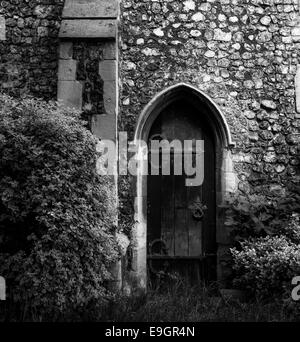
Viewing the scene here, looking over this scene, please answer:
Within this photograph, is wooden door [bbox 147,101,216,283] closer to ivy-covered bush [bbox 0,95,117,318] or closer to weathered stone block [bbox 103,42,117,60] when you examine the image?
weathered stone block [bbox 103,42,117,60]

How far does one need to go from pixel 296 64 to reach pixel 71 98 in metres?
3.04

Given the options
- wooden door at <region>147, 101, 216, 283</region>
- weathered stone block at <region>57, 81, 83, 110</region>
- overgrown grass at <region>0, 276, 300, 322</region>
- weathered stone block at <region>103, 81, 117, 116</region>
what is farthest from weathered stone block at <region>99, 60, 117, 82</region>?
overgrown grass at <region>0, 276, 300, 322</region>

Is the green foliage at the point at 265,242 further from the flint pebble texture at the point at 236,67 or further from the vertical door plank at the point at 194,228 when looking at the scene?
the vertical door plank at the point at 194,228

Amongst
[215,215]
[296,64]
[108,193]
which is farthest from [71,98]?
[296,64]

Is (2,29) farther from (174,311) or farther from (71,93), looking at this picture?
(174,311)

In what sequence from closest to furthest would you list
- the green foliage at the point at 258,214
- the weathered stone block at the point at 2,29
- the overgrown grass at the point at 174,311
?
1. the overgrown grass at the point at 174,311
2. the green foliage at the point at 258,214
3. the weathered stone block at the point at 2,29

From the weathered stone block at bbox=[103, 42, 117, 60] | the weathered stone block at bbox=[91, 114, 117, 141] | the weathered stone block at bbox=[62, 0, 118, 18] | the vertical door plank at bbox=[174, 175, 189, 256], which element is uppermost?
the weathered stone block at bbox=[62, 0, 118, 18]

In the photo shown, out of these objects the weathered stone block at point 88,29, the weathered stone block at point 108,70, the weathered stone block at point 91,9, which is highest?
the weathered stone block at point 91,9

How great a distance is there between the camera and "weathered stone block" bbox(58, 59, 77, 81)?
5.09 m

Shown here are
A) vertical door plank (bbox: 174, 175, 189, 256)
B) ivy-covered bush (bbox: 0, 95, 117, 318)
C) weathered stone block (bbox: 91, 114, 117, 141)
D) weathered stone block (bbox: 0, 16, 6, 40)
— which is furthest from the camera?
vertical door plank (bbox: 174, 175, 189, 256)

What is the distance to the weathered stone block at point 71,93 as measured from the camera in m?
5.02

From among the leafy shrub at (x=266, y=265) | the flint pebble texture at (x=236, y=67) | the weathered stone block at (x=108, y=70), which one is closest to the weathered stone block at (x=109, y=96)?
the weathered stone block at (x=108, y=70)

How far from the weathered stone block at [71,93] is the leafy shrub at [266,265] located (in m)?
2.43
